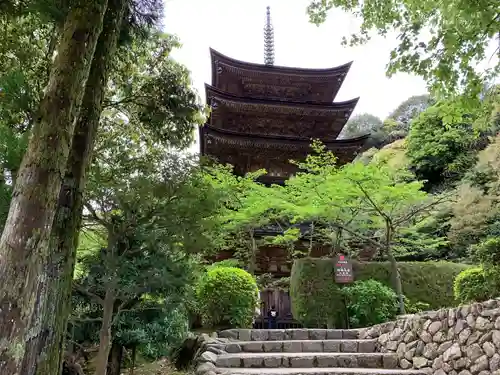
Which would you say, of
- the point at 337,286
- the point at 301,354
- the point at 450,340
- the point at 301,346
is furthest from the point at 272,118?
the point at 450,340

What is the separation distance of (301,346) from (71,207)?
4.38 meters

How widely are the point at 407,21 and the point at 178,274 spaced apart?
13.8 feet

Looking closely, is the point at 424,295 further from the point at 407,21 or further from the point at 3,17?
the point at 3,17

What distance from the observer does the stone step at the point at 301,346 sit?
5.95 metres

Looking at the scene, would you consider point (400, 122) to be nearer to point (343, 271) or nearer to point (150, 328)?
point (343, 271)

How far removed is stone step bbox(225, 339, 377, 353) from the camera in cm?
595

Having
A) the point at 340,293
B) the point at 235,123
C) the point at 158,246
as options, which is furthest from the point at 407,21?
the point at 235,123

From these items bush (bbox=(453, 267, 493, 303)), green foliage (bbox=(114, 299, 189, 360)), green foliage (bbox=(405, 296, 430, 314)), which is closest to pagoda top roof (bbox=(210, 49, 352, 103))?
green foliage (bbox=(405, 296, 430, 314))

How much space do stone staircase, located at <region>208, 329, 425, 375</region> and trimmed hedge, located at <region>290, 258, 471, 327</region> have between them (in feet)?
3.54

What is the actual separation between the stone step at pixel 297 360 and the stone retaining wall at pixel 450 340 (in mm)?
405

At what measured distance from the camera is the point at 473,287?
5.64 meters

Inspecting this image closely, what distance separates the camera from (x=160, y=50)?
216 inches

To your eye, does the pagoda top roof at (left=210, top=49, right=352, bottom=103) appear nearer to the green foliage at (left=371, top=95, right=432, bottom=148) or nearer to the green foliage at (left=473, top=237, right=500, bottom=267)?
the green foliage at (left=371, top=95, right=432, bottom=148)

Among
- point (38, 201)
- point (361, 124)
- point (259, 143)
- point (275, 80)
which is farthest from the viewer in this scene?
point (361, 124)
